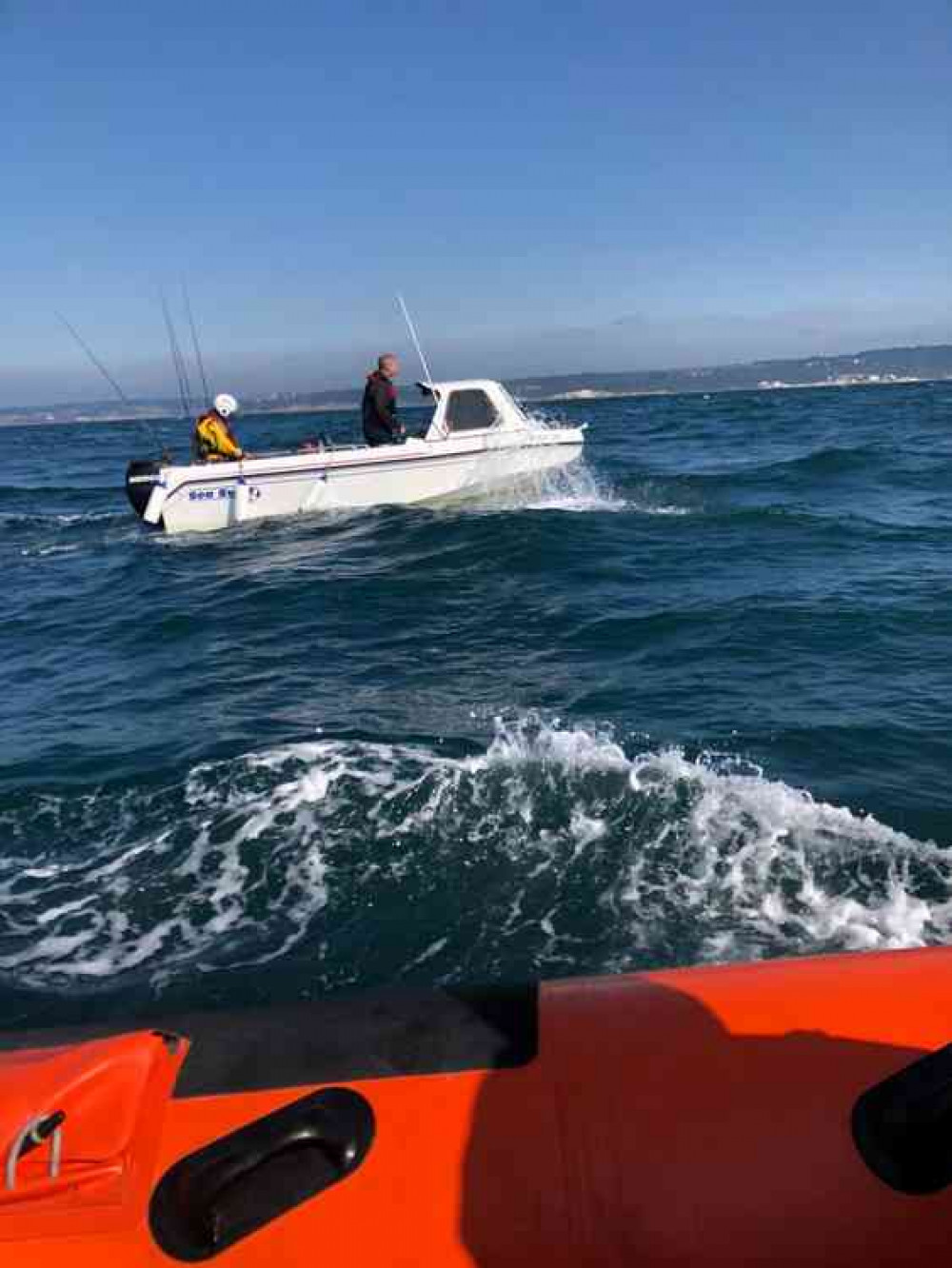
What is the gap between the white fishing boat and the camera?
46.5 ft

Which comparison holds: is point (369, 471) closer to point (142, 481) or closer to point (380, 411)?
point (380, 411)

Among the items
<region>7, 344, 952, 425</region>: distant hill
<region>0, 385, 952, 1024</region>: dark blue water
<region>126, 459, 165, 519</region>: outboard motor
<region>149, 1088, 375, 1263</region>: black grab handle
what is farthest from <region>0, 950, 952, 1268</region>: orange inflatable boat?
<region>7, 344, 952, 425</region>: distant hill

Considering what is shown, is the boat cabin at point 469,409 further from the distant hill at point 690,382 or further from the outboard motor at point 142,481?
the distant hill at point 690,382

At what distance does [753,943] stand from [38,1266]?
2.87 m

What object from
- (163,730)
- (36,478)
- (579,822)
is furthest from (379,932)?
(36,478)

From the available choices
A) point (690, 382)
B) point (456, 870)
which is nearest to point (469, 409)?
point (456, 870)

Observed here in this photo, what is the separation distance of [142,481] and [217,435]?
1427 mm

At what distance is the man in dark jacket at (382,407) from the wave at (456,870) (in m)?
10.0

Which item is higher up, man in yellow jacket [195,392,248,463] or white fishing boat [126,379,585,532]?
man in yellow jacket [195,392,248,463]

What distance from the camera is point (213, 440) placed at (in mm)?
14258

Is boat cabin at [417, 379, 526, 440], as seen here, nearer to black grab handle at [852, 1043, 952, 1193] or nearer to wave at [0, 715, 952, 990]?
wave at [0, 715, 952, 990]

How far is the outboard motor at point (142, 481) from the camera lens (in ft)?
46.1

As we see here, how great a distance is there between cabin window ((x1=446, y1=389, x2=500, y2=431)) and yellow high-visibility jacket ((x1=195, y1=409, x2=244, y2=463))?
3.85 metres

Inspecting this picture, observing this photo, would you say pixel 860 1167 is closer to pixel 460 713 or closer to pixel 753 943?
pixel 753 943
